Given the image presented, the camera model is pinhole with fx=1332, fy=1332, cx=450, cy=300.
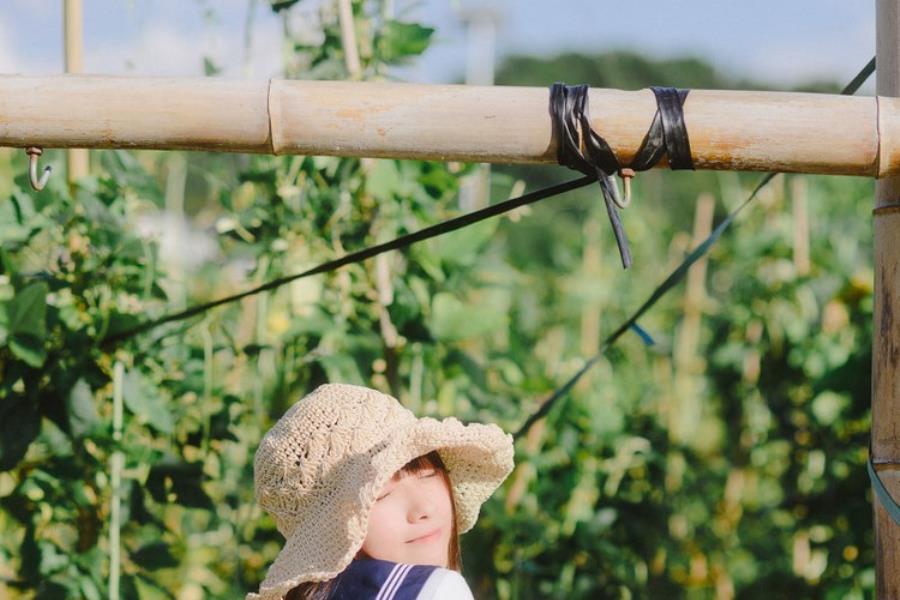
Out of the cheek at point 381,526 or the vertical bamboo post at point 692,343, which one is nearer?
the cheek at point 381,526

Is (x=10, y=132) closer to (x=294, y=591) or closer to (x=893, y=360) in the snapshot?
(x=294, y=591)

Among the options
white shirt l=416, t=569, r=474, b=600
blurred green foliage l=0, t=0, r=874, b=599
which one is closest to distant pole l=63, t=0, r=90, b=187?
blurred green foliage l=0, t=0, r=874, b=599

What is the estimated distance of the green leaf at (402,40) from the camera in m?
2.17

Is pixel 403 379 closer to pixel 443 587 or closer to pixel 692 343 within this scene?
pixel 443 587

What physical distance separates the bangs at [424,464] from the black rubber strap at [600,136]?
0.28 m

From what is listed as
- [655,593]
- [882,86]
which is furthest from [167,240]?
[882,86]

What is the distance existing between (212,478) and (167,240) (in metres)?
0.81

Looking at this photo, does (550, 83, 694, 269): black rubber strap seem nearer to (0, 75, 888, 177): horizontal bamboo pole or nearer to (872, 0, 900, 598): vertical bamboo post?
(0, 75, 888, 177): horizontal bamboo pole

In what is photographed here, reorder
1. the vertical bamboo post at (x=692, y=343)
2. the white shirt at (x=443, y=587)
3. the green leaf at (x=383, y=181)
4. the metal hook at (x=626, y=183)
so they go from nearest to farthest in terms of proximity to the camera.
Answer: the white shirt at (x=443, y=587), the metal hook at (x=626, y=183), the green leaf at (x=383, y=181), the vertical bamboo post at (x=692, y=343)

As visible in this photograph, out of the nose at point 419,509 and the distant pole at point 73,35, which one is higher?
the distant pole at point 73,35

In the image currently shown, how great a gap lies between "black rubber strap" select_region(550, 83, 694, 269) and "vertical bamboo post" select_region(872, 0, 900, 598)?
0.26m

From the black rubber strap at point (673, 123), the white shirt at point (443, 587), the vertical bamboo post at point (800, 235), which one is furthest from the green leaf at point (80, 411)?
the vertical bamboo post at point (800, 235)

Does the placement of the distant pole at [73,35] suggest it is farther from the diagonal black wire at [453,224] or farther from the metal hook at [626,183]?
the metal hook at [626,183]

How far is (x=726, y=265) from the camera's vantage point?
3.95 meters
